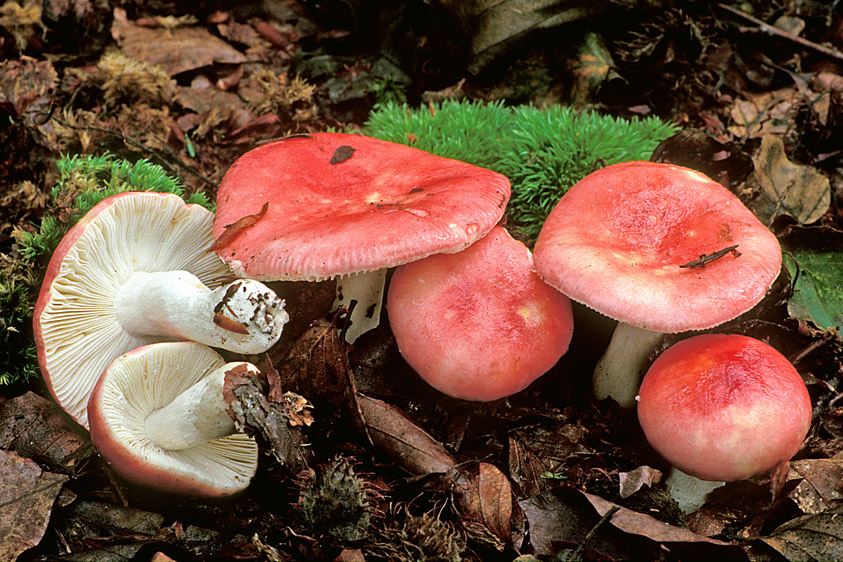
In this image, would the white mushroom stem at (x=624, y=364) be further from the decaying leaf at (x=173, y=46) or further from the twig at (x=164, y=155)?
the decaying leaf at (x=173, y=46)

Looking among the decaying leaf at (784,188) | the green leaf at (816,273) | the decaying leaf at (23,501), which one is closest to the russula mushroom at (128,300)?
the decaying leaf at (23,501)

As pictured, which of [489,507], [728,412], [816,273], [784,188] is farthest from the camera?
[784,188]

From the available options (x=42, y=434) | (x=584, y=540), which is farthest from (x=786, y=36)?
(x=42, y=434)

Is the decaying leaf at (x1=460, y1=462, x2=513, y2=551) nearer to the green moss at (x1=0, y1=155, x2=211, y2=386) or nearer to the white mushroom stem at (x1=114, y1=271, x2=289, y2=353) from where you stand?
the white mushroom stem at (x1=114, y1=271, x2=289, y2=353)

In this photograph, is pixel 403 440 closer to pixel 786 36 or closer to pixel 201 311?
pixel 201 311

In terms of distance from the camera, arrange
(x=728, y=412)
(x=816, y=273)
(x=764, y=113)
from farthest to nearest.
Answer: (x=764, y=113) < (x=816, y=273) < (x=728, y=412)

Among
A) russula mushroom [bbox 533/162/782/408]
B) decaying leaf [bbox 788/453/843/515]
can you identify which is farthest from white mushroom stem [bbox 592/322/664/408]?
decaying leaf [bbox 788/453/843/515]

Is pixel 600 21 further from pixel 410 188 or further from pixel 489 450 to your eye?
pixel 489 450
